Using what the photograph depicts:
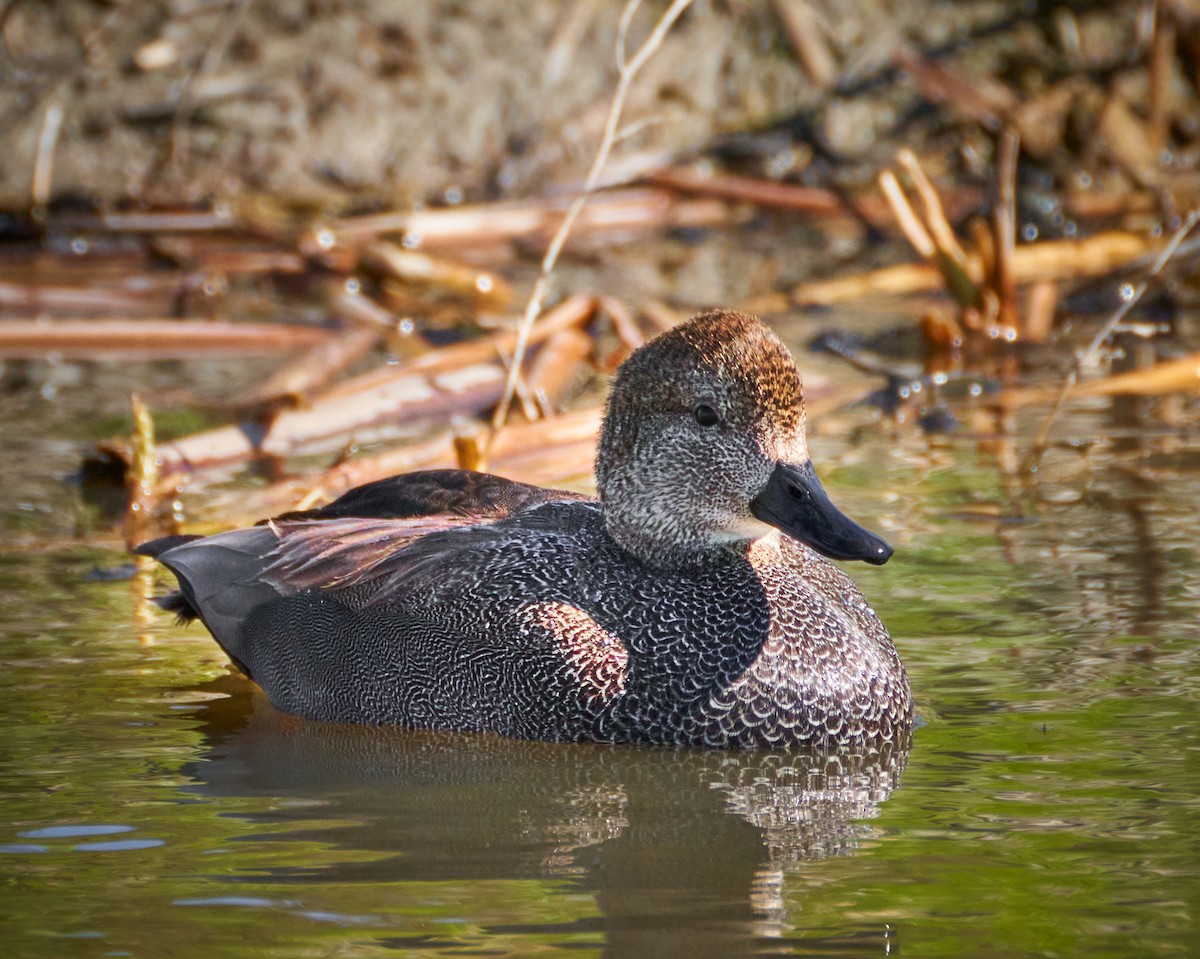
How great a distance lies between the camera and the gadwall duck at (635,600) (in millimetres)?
5250

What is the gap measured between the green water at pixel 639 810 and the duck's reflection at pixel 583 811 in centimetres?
1

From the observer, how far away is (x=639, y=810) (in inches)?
186

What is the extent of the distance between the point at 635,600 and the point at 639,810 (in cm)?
87

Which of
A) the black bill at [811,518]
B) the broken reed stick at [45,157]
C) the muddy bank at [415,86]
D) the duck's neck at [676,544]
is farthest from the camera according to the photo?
the muddy bank at [415,86]

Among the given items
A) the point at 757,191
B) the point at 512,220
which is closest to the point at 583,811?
the point at 512,220

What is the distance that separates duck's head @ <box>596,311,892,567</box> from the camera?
17.5 feet

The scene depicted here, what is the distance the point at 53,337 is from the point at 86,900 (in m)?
6.27

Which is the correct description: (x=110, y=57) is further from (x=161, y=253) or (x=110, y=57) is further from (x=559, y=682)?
(x=559, y=682)

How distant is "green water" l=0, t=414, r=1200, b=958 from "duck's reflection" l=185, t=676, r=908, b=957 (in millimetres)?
11

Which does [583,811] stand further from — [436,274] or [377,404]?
[436,274]

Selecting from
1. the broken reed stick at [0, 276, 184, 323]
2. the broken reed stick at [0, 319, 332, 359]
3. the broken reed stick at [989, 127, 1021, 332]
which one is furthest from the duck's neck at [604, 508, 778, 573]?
the broken reed stick at [0, 276, 184, 323]

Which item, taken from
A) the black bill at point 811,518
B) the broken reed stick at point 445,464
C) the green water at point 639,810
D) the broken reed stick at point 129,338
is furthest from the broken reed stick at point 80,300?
the black bill at point 811,518

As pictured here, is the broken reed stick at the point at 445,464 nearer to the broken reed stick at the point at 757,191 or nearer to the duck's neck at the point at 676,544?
the duck's neck at the point at 676,544

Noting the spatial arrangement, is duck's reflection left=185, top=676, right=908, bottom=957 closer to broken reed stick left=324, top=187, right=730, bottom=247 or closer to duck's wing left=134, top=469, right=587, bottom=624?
duck's wing left=134, top=469, right=587, bottom=624
